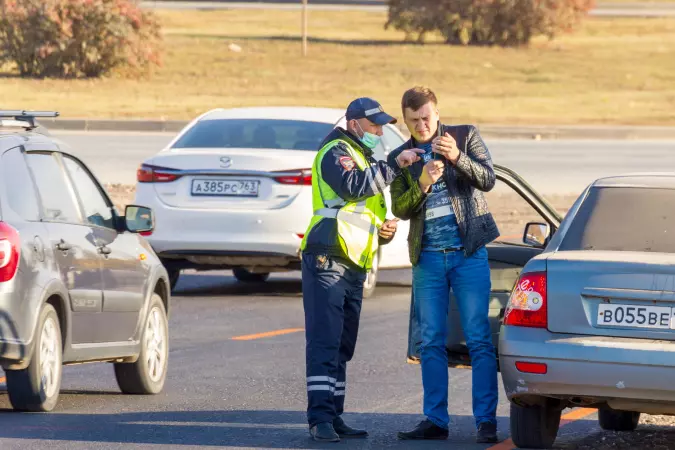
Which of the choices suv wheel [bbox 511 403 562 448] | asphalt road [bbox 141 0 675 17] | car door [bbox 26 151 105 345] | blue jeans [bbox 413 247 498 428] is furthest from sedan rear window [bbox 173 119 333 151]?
asphalt road [bbox 141 0 675 17]

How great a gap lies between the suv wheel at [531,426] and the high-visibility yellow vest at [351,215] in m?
0.98

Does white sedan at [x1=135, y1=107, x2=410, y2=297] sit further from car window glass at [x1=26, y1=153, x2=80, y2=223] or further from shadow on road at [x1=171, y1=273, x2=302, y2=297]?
car window glass at [x1=26, y1=153, x2=80, y2=223]

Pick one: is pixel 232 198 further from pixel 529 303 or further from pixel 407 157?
pixel 529 303

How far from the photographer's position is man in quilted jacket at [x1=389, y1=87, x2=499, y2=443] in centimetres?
777

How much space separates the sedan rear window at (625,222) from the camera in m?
7.30

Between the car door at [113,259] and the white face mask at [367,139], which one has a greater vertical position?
the white face mask at [367,139]

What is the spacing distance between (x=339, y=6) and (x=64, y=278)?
58025mm

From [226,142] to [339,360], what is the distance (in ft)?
20.1

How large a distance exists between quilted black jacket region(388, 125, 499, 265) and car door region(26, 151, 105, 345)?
1762mm

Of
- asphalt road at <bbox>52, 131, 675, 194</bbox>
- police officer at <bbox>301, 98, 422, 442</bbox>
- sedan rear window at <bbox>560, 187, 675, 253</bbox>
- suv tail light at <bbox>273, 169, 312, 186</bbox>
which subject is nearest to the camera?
sedan rear window at <bbox>560, 187, 675, 253</bbox>

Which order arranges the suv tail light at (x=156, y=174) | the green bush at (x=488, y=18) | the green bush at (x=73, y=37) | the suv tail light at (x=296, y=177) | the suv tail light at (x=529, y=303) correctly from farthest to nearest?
the green bush at (x=488, y=18) < the green bush at (x=73, y=37) < the suv tail light at (x=156, y=174) < the suv tail light at (x=296, y=177) < the suv tail light at (x=529, y=303)

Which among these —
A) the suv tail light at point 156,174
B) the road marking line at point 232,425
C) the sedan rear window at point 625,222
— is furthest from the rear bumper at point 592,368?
the suv tail light at point 156,174

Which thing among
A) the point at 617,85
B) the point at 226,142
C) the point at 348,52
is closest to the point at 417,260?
the point at 226,142

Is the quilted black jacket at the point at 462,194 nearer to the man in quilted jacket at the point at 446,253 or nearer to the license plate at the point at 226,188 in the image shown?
the man in quilted jacket at the point at 446,253
